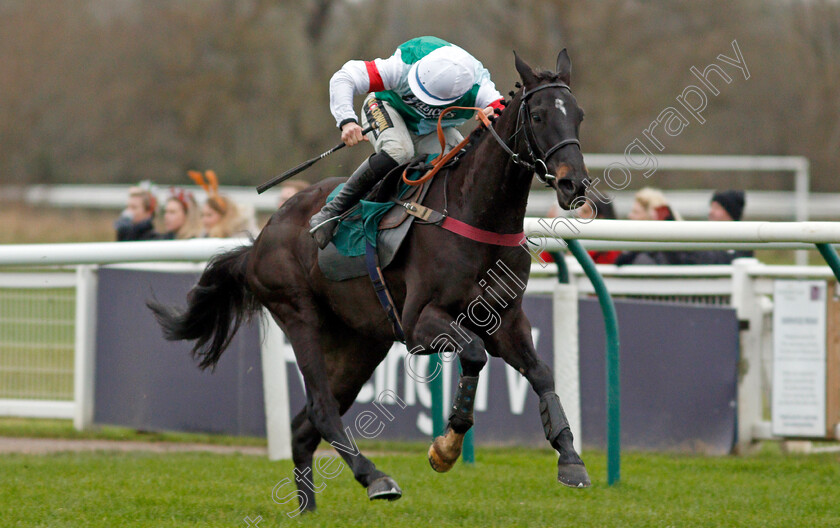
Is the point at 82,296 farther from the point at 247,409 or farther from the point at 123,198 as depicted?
the point at 123,198

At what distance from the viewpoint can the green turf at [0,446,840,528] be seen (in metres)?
4.48

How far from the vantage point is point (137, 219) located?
8.95m

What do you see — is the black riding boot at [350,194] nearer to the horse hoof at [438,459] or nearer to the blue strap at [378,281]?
the blue strap at [378,281]

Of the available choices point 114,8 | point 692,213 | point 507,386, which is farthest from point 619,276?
point 114,8

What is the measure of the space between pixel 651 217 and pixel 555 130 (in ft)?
12.9

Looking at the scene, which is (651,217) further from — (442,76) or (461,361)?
(461,361)

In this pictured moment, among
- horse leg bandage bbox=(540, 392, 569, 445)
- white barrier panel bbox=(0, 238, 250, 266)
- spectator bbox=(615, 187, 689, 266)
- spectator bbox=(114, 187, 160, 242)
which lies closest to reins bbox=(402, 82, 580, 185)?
horse leg bandage bbox=(540, 392, 569, 445)

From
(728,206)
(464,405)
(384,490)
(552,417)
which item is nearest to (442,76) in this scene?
(464,405)

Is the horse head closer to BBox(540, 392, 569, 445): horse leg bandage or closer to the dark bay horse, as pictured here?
the dark bay horse

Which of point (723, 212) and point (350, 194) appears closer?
point (350, 194)

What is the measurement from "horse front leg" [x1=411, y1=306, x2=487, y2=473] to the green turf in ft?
1.42

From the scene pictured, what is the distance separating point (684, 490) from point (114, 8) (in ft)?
84.0

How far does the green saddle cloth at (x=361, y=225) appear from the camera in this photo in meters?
4.52

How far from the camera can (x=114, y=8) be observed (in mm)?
27844
